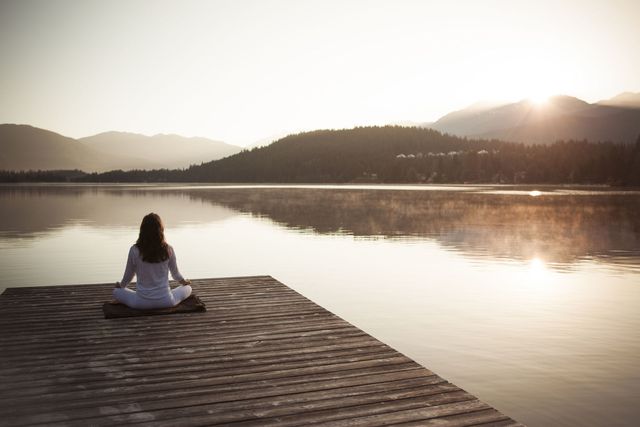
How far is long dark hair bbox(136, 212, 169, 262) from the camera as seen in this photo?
31.9 feet

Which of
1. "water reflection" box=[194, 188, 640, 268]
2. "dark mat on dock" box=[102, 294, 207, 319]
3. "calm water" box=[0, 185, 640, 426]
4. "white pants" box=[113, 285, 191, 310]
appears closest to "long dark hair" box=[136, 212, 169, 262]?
"white pants" box=[113, 285, 191, 310]

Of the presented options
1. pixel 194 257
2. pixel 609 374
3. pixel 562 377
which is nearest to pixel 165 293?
pixel 562 377

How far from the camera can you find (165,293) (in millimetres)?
10492

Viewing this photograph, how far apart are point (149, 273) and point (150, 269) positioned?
0.35 feet

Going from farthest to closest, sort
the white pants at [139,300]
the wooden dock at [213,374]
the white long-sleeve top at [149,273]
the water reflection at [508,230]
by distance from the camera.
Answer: the water reflection at [508,230] → the white pants at [139,300] → the white long-sleeve top at [149,273] → the wooden dock at [213,374]

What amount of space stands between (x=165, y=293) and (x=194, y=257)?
48.7ft

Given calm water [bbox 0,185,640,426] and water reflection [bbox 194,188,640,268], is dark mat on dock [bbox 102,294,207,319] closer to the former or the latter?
calm water [bbox 0,185,640,426]

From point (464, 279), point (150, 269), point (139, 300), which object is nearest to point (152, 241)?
point (150, 269)

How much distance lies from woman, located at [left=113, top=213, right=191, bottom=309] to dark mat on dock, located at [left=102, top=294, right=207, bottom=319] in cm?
9

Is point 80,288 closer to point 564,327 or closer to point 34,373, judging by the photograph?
point 34,373

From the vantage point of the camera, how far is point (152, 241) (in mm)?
9789

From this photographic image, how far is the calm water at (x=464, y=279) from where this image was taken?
31.8ft

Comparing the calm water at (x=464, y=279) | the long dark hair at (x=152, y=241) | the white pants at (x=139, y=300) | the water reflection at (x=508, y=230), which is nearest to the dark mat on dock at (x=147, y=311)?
the white pants at (x=139, y=300)

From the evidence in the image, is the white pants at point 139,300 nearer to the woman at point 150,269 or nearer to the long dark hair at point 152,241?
the woman at point 150,269
